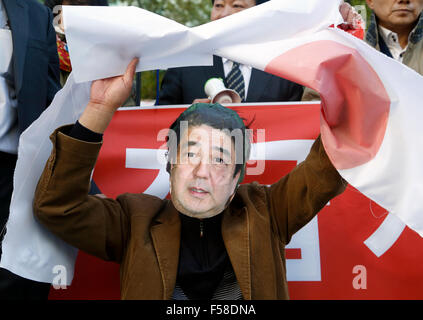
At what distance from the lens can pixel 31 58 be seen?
2.41 meters

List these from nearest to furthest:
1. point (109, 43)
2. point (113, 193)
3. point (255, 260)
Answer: point (109, 43) → point (255, 260) → point (113, 193)

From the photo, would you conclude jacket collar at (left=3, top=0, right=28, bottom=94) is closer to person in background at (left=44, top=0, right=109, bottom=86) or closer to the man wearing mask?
the man wearing mask

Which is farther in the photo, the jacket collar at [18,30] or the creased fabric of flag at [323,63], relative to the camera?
the jacket collar at [18,30]

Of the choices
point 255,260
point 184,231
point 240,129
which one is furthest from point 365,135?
point 184,231

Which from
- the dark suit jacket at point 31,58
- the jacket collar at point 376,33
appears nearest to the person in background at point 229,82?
the jacket collar at point 376,33

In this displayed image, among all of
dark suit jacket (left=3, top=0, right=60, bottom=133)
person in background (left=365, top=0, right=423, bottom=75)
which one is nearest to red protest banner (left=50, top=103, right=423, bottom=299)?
dark suit jacket (left=3, top=0, right=60, bottom=133)

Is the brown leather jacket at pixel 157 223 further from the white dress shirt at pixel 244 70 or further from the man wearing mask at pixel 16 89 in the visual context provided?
the white dress shirt at pixel 244 70

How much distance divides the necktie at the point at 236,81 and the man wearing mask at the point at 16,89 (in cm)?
107

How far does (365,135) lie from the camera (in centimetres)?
199

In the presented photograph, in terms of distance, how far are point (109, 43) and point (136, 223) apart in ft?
2.29

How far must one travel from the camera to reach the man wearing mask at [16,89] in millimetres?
2352

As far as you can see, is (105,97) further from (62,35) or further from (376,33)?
(376,33)

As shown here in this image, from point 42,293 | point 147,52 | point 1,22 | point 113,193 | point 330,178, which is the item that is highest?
point 147,52
